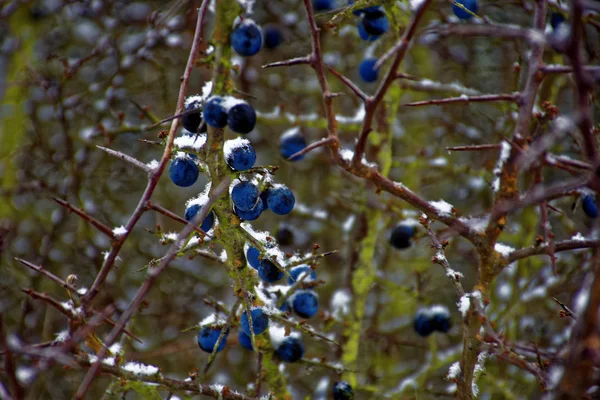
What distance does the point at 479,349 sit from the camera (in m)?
1.84

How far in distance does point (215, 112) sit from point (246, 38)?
295 mm

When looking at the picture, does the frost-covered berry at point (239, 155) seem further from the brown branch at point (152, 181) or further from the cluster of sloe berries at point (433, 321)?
the cluster of sloe berries at point (433, 321)

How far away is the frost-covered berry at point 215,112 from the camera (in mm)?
1622

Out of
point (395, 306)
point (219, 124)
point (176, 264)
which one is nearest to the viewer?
point (219, 124)

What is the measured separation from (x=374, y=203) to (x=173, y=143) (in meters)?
1.96

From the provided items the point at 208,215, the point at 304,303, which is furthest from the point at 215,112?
the point at 304,303

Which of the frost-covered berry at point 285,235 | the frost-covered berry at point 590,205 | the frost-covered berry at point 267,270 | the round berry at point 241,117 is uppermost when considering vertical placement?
the round berry at point 241,117

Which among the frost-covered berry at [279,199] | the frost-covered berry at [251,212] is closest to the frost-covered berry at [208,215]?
the frost-covered berry at [251,212]

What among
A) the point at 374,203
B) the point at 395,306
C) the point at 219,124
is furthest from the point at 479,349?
the point at 395,306

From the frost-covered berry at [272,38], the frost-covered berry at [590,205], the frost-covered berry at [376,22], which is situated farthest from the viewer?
the frost-covered berry at [272,38]

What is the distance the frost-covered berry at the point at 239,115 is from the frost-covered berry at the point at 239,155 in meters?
0.06

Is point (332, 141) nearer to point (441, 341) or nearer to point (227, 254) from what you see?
point (227, 254)

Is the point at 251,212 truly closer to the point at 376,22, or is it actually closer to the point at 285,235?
the point at 376,22

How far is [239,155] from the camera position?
174cm
